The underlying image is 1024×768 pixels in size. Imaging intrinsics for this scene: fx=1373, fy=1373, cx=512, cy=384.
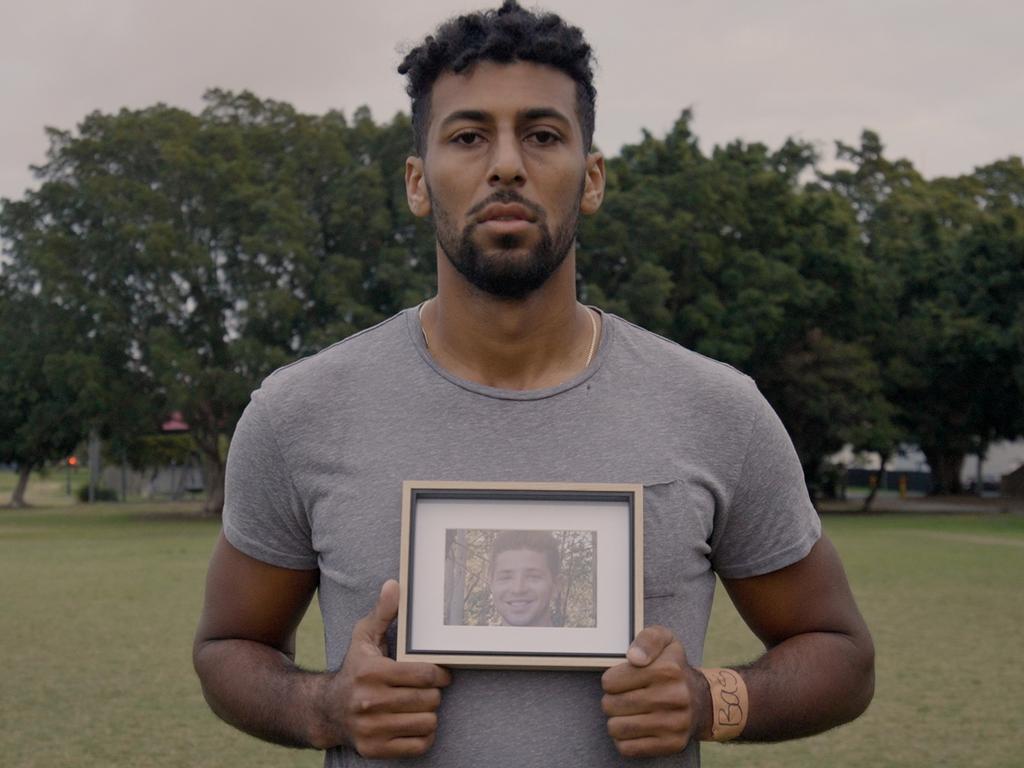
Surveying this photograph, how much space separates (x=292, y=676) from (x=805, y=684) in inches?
34.0

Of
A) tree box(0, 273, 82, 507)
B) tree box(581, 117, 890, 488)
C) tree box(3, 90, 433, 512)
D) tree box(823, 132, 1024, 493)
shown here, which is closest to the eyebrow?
tree box(3, 90, 433, 512)

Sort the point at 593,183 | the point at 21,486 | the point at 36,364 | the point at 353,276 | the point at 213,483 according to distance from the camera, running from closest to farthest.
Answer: the point at 593,183, the point at 353,276, the point at 36,364, the point at 213,483, the point at 21,486

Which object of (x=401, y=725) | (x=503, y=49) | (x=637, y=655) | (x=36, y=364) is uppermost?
(x=36, y=364)

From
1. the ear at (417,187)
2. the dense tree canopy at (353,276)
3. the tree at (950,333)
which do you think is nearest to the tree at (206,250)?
the dense tree canopy at (353,276)

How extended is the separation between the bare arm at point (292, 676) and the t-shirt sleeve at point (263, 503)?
0.04 metres

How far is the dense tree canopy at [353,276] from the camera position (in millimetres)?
33344

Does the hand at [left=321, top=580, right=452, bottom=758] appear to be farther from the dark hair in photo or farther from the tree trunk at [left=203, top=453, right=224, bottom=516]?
the tree trunk at [left=203, top=453, right=224, bottom=516]

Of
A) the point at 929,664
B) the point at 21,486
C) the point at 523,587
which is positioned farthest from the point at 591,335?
the point at 21,486

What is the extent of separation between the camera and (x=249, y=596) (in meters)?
2.38

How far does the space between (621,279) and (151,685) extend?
27531mm

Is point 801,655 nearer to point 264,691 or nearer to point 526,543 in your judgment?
point 526,543

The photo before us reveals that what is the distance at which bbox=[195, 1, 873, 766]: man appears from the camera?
218 cm

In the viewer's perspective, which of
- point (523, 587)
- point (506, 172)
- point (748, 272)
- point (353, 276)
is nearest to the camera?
point (523, 587)

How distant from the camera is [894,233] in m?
48.0
